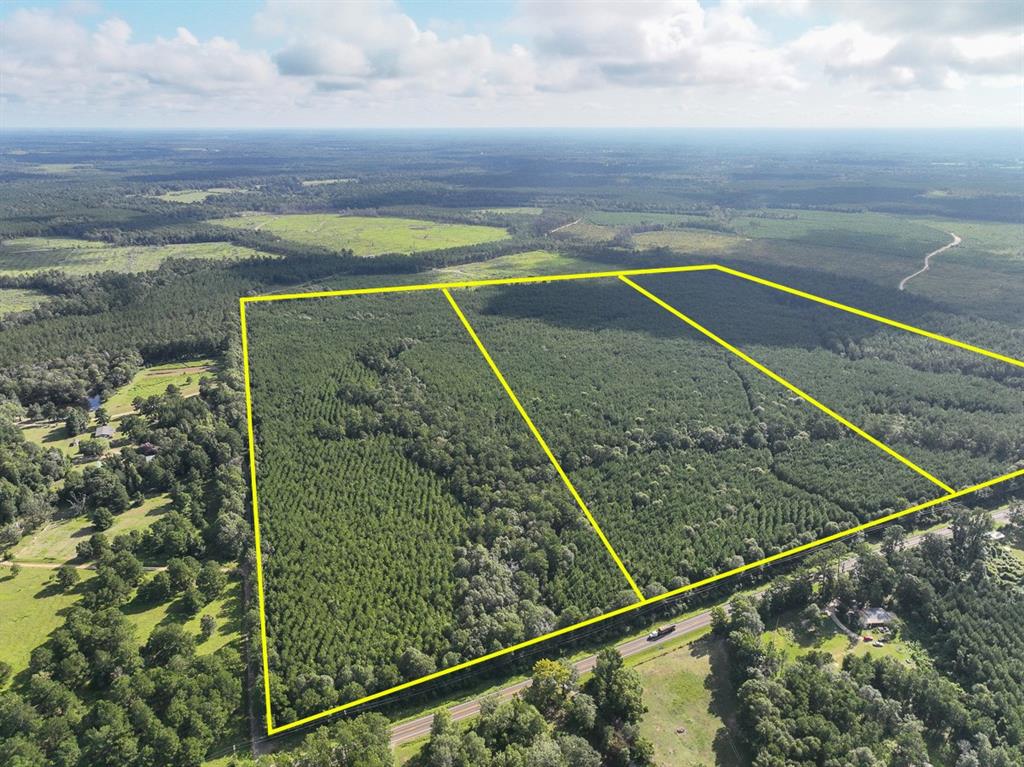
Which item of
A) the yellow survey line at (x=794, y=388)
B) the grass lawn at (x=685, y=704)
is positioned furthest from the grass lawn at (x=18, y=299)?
the grass lawn at (x=685, y=704)

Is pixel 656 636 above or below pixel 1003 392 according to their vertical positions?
below

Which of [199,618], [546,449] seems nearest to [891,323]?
[546,449]

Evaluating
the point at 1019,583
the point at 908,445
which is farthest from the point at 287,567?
the point at 908,445

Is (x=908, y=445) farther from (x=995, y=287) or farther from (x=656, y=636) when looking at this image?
(x=995, y=287)

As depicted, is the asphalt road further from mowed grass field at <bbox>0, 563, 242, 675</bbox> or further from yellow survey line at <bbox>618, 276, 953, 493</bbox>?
yellow survey line at <bbox>618, 276, 953, 493</bbox>

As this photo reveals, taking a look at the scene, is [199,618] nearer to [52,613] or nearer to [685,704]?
[52,613]
